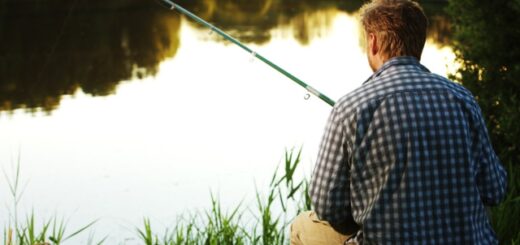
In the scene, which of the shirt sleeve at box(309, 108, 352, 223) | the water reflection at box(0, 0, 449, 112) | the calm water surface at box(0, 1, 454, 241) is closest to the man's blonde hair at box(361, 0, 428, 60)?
the shirt sleeve at box(309, 108, 352, 223)

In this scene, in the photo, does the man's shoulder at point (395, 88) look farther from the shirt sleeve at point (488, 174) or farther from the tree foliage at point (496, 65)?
the tree foliage at point (496, 65)

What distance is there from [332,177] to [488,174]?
0.39 metres

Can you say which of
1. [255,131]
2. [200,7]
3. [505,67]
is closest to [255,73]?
[255,131]

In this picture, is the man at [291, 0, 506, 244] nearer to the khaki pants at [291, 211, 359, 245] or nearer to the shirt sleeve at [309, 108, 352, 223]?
the shirt sleeve at [309, 108, 352, 223]

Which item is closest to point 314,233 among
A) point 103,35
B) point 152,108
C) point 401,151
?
point 401,151

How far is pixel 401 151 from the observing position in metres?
1.63

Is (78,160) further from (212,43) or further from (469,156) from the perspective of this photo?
(212,43)

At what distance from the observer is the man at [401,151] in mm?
1641

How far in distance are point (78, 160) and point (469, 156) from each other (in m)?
4.40

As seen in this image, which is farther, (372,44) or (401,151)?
(372,44)

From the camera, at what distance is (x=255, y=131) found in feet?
21.3

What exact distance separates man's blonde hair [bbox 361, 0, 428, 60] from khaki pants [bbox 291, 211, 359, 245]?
455mm

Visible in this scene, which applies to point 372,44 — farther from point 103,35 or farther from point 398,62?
point 103,35

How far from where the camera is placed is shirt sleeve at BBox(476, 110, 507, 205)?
1765 mm
